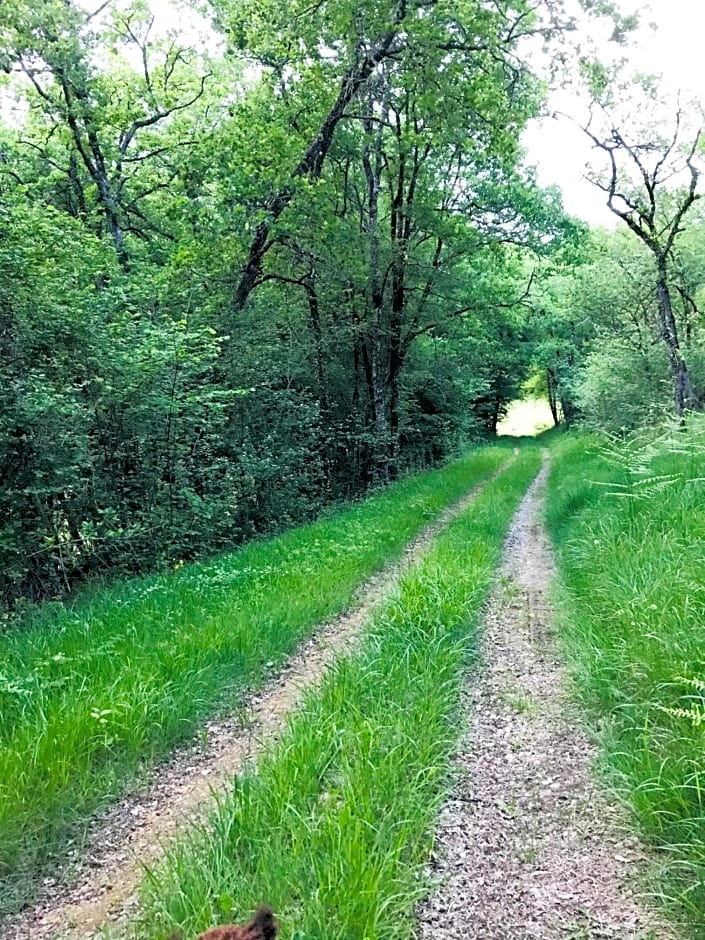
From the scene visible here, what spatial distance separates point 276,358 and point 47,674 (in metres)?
8.97

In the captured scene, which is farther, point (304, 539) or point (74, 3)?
point (74, 3)

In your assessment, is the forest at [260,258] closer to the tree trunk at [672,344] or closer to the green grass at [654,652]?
the tree trunk at [672,344]

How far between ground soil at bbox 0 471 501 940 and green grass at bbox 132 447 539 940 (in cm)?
26

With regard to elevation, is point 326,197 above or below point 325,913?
above

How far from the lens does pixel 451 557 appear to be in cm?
766

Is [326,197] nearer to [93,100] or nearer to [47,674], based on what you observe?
[93,100]

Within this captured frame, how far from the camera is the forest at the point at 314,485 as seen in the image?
9.62 feet

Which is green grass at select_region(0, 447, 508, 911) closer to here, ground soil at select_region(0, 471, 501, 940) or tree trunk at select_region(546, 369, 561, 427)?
ground soil at select_region(0, 471, 501, 940)

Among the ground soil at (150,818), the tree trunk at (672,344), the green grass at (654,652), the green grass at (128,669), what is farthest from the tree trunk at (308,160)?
the ground soil at (150,818)

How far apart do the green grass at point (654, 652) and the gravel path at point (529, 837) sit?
0.56 feet

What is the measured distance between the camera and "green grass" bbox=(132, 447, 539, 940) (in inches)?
94.9

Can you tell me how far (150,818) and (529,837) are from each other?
6.94ft

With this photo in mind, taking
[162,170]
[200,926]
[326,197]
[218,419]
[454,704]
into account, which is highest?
[162,170]

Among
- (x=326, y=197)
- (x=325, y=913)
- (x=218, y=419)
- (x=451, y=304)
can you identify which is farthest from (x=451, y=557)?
(x=451, y=304)
